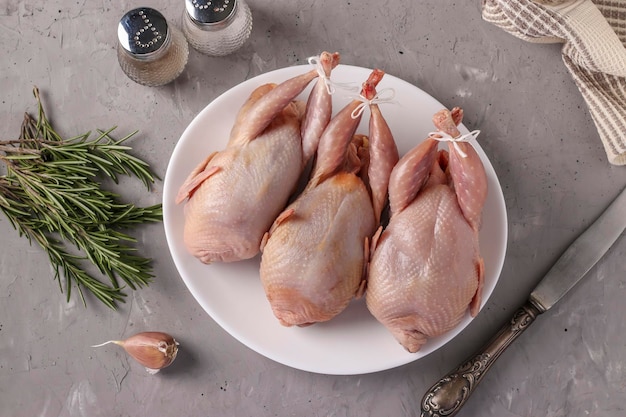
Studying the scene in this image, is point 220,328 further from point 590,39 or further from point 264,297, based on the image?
point 590,39

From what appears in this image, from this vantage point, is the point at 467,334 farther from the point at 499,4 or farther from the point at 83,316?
the point at 83,316

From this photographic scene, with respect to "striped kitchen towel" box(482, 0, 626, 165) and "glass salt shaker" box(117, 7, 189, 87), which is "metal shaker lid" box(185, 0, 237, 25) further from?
"striped kitchen towel" box(482, 0, 626, 165)

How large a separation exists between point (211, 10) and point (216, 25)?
0.11 feet

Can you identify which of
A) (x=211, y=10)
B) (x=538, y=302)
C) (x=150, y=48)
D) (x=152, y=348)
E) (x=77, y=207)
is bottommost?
(x=152, y=348)

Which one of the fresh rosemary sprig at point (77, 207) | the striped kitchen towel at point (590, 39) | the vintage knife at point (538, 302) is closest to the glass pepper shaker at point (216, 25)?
the fresh rosemary sprig at point (77, 207)

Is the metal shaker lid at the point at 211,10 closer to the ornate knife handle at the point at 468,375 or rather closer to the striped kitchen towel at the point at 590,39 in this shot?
the striped kitchen towel at the point at 590,39

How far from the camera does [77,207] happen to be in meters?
1.62

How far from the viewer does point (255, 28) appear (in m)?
1.72

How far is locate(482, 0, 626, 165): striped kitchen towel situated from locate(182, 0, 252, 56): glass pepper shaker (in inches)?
24.2

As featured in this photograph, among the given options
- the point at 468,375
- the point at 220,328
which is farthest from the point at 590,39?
the point at 220,328

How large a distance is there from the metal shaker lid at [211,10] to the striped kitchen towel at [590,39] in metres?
0.65

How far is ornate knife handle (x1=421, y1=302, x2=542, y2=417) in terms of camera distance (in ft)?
4.94

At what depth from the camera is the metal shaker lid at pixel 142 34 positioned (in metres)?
1.51

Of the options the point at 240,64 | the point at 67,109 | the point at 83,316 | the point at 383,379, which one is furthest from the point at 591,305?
the point at 67,109
